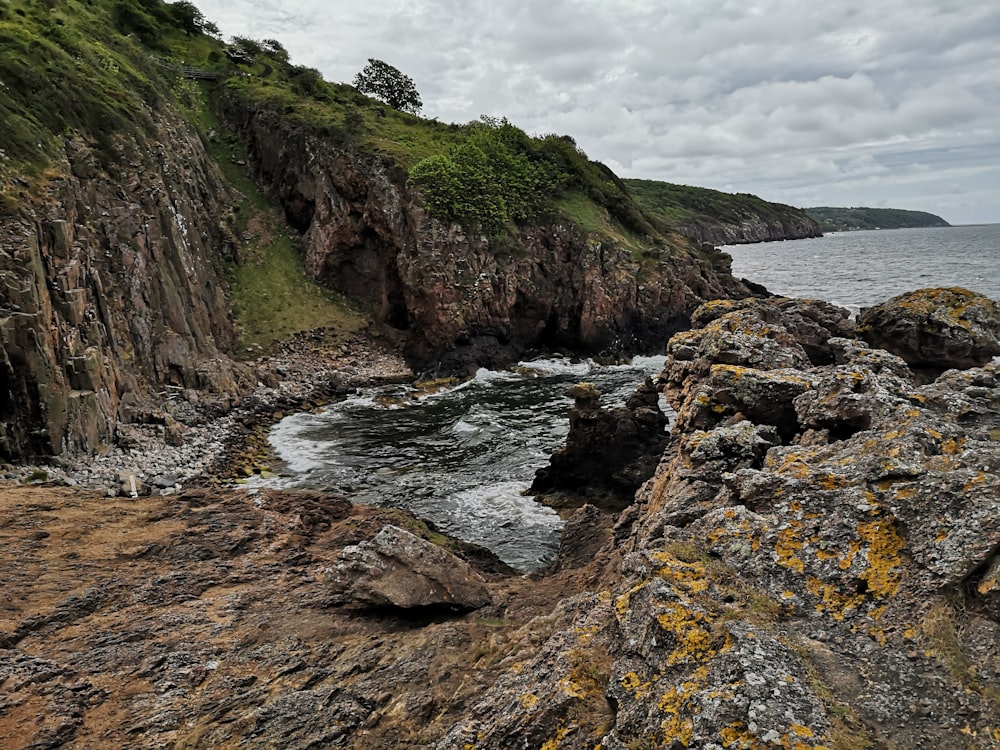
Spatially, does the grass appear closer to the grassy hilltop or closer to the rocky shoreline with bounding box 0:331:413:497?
the rocky shoreline with bounding box 0:331:413:497

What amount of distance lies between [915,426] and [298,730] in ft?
27.5

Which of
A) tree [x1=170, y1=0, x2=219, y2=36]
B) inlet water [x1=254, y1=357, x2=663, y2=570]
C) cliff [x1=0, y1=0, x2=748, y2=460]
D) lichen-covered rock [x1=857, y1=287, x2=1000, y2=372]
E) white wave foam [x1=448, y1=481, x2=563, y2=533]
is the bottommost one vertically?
white wave foam [x1=448, y1=481, x2=563, y2=533]

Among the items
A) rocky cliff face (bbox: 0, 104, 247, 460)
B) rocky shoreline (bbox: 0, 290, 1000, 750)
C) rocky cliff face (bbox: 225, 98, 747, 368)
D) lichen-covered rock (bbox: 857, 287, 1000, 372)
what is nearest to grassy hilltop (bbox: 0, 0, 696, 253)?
rocky cliff face (bbox: 0, 104, 247, 460)

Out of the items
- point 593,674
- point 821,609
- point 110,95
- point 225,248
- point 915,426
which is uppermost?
point 110,95

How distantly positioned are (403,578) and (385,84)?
78.2 meters

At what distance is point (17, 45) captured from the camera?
28172 mm

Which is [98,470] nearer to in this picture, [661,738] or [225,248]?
[661,738]

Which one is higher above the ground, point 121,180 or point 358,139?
point 358,139

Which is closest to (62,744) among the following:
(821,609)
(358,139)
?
(821,609)

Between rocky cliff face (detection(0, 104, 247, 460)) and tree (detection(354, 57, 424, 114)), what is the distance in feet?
128

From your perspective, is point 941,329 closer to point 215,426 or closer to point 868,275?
point 215,426

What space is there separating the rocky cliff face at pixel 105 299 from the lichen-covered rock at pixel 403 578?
15879 millimetres

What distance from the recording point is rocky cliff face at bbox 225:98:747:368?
42031 millimetres

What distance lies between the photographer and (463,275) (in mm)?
42531
